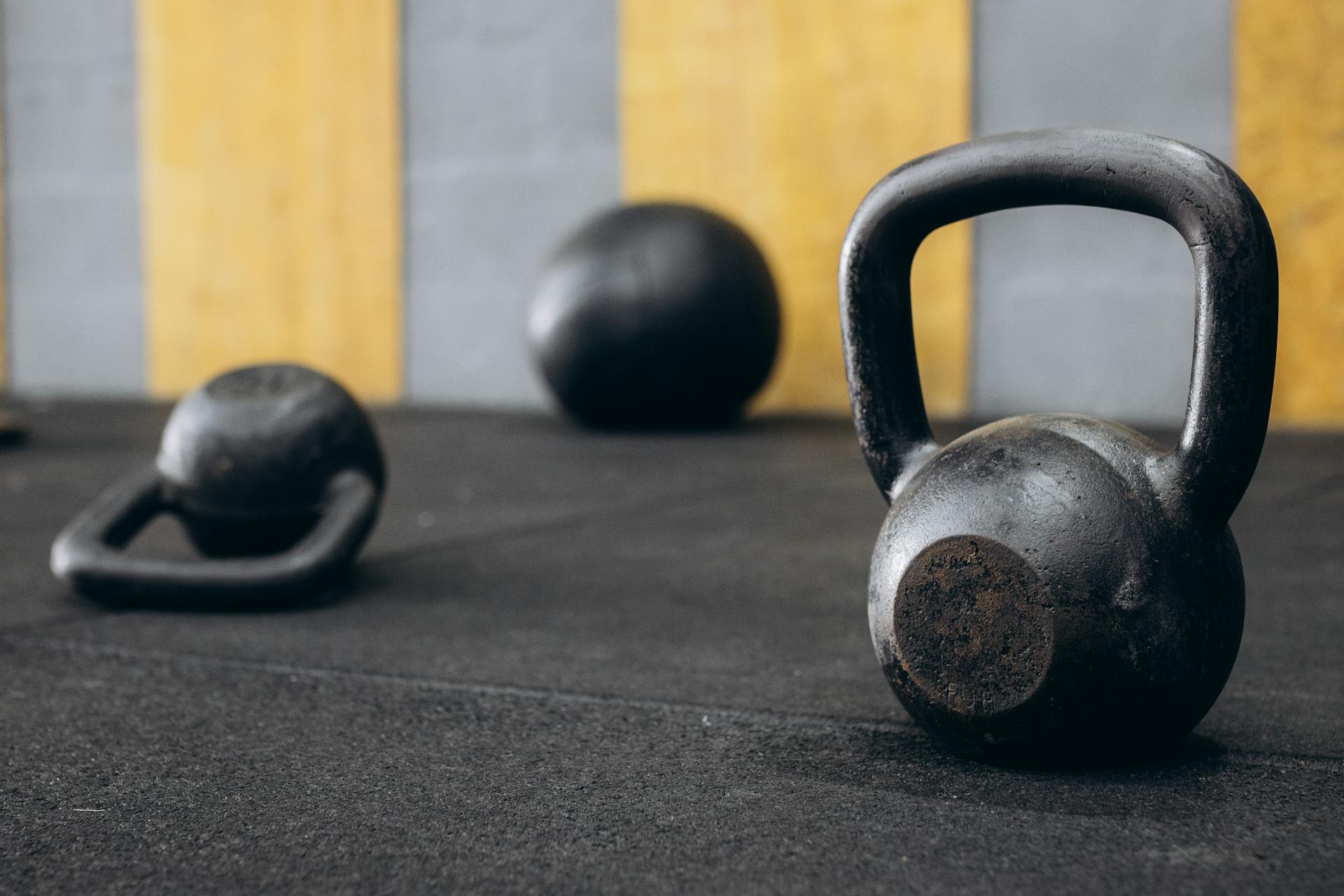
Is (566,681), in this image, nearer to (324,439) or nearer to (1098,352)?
(324,439)

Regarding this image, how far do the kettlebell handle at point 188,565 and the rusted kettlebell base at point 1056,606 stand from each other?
1.35 metres

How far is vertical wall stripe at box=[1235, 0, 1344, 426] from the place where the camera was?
6.25 m

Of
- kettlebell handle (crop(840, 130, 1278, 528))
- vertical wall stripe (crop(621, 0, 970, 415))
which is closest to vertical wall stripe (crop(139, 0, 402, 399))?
vertical wall stripe (crop(621, 0, 970, 415))

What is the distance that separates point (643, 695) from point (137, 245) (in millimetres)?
7807

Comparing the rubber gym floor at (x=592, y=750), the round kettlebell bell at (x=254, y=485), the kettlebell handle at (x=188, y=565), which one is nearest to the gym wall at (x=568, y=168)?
the rubber gym floor at (x=592, y=750)

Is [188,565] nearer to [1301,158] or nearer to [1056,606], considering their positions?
[1056,606]

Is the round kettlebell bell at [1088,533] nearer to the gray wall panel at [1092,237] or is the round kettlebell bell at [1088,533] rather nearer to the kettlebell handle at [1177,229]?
the kettlebell handle at [1177,229]

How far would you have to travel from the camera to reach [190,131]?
8.75 metres

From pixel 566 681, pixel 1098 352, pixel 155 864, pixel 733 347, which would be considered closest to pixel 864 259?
pixel 566 681

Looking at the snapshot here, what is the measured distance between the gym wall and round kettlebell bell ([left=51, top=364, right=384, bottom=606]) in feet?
13.9

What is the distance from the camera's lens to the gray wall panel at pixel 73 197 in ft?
29.4

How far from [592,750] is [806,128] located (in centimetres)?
588

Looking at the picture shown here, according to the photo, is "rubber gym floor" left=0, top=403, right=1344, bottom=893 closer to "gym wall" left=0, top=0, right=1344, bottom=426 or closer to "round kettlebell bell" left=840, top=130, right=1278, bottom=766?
"round kettlebell bell" left=840, top=130, right=1278, bottom=766

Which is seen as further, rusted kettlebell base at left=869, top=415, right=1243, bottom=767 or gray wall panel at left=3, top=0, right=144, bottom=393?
gray wall panel at left=3, top=0, right=144, bottom=393
